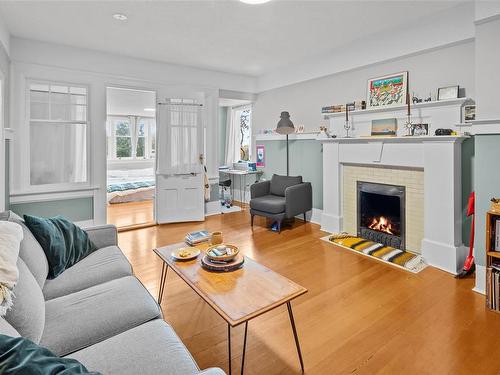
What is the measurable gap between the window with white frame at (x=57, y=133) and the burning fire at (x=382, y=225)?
4.14m

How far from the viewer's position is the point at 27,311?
1195 mm

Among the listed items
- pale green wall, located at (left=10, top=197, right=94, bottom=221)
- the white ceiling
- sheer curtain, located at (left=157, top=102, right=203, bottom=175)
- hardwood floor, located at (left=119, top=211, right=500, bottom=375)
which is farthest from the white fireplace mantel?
pale green wall, located at (left=10, top=197, right=94, bottom=221)

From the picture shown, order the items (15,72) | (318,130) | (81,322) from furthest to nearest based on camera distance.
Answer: (318,130)
(15,72)
(81,322)

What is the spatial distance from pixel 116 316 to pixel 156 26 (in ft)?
10.5

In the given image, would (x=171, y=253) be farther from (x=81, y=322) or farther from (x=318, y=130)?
(x=318, y=130)

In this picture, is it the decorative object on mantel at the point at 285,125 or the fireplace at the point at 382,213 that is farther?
the decorative object on mantel at the point at 285,125

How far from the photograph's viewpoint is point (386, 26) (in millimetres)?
3473

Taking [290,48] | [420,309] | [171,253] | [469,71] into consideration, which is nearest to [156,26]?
[290,48]

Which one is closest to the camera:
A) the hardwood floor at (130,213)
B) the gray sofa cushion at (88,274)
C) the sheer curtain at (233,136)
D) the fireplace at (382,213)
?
the gray sofa cushion at (88,274)

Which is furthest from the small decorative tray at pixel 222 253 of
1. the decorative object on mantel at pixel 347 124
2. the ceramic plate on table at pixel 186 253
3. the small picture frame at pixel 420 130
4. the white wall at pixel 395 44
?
the white wall at pixel 395 44

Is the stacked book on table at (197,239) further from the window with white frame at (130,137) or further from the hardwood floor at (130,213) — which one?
the window with white frame at (130,137)

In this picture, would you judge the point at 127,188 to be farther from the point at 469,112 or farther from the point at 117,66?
the point at 469,112

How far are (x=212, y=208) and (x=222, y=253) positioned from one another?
364 cm

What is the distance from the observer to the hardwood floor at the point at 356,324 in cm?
173
